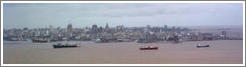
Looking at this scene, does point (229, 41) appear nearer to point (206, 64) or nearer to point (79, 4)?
point (206, 64)

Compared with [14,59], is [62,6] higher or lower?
higher

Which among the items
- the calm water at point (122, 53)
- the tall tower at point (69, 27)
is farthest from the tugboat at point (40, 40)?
the tall tower at point (69, 27)

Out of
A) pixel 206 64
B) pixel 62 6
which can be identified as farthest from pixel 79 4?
pixel 206 64

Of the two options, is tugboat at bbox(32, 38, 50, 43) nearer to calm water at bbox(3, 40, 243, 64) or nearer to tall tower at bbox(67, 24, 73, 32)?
calm water at bbox(3, 40, 243, 64)

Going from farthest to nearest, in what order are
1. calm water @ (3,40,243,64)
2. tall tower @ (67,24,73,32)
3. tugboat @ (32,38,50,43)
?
tugboat @ (32,38,50,43), tall tower @ (67,24,73,32), calm water @ (3,40,243,64)

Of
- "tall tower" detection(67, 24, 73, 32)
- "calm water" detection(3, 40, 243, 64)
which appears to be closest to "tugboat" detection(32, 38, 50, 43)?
"calm water" detection(3, 40, 243, 64)

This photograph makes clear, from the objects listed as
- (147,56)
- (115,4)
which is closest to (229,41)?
(147,56)

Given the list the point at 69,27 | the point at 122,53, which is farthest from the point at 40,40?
the point at 122,53

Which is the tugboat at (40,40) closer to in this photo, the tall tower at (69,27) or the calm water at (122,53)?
the calm water at (122,53)
